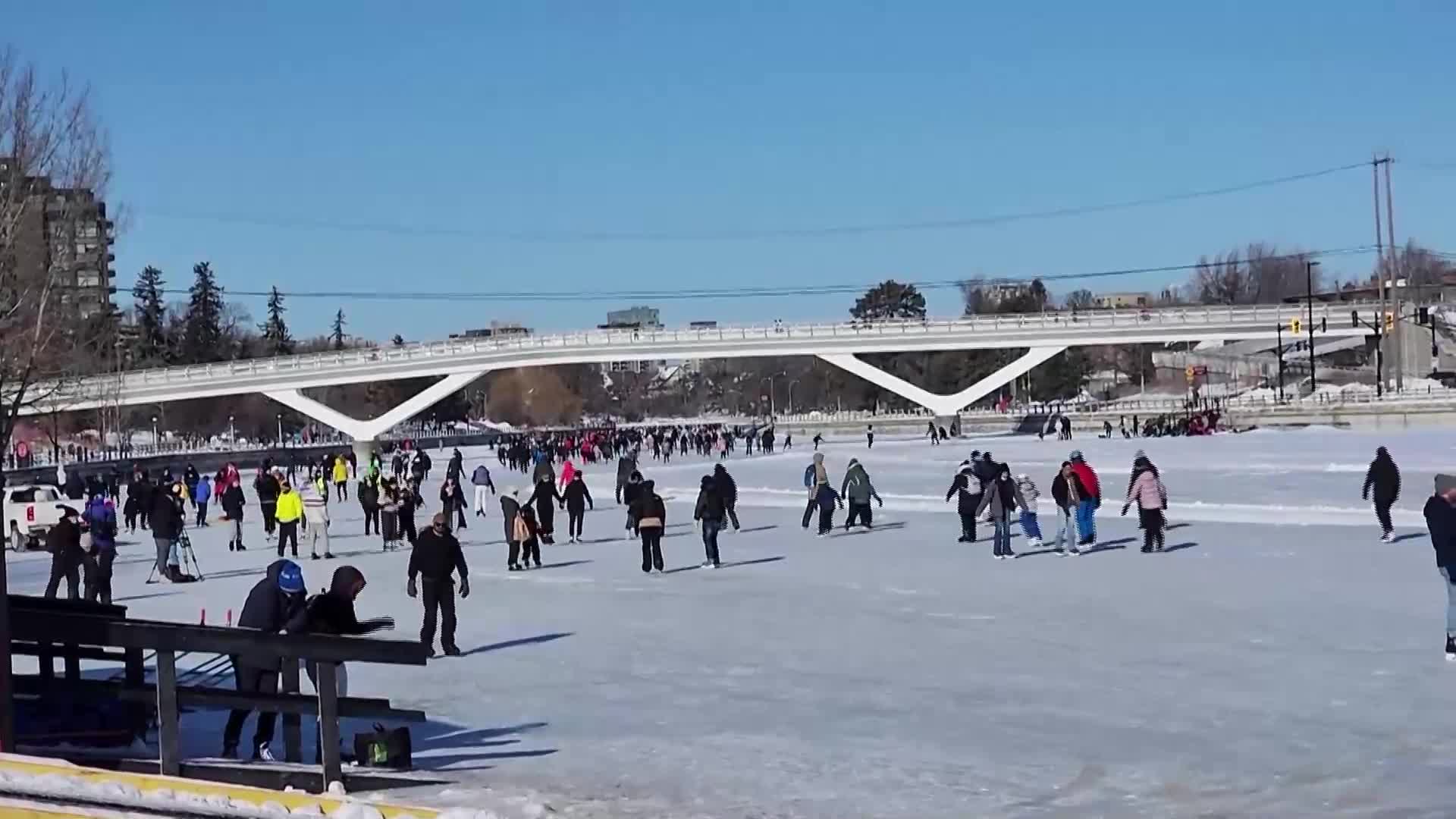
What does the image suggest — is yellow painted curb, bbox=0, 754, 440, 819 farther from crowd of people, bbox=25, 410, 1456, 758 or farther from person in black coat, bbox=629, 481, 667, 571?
person in black coat, bbox=629, 481, 667, 571

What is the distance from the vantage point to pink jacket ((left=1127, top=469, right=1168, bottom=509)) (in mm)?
20594

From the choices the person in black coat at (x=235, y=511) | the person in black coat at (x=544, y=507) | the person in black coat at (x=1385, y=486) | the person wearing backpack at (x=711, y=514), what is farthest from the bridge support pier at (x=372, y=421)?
the person in black coat at (x=1385, y=486)

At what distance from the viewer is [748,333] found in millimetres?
85938

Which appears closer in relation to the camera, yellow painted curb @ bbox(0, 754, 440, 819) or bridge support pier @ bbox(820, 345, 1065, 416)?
yellow painted curb @ bbox(0, 754, 440, 819)

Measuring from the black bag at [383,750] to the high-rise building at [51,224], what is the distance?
91.9ft

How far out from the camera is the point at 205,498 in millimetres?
35219

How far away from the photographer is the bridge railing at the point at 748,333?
266ft

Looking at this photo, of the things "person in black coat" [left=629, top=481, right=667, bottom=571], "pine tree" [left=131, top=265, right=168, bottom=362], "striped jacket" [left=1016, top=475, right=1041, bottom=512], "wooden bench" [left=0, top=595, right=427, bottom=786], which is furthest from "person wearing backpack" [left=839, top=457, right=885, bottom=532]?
"pine tree" [left=131, top=265, right=168, bottom=362]

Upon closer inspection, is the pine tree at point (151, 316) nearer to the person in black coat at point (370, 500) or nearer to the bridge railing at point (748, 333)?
the bridge railing at point (748, 333)

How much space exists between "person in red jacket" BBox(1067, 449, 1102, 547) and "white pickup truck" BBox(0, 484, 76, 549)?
20.3 meters

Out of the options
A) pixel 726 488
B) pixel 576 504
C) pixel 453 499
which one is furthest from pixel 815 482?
pixel 453 499

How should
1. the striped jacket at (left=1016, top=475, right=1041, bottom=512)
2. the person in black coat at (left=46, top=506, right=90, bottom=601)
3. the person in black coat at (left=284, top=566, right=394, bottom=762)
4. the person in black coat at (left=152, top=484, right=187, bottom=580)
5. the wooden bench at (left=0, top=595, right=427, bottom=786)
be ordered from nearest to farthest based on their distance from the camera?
the wooden bench at (left=0, top=595, right=427, bottom=786) → the person in black coat at (left=284, top=566, right=394, bottom=762) → the person in black coat at (left=46, top=506, right=90, bottom=601) → the striped jacket at (left=1016, top=475, right=1041, bottom=512) → the person in black coat at (left=152, top=484, right=187, bottom=580)

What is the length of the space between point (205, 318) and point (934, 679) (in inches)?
5100

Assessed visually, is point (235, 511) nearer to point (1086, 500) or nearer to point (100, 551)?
point (100, 551)
